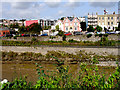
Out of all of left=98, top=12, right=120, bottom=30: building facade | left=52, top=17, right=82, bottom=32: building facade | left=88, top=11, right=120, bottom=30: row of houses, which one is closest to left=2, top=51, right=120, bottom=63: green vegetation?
left=52, top=17, right=82, bottom=32: building facade

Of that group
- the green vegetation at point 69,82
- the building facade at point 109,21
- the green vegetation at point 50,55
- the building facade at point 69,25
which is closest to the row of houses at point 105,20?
the building facade at point 109,21

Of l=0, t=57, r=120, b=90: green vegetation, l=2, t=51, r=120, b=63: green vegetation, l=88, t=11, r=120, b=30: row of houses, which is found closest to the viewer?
l=0, t=57, r=120, b=90: green vegetation

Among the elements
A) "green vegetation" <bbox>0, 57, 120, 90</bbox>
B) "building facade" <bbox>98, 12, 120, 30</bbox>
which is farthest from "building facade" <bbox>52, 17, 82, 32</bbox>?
"green vegetation" <bbox>0, 57, 120, 90</bbox>

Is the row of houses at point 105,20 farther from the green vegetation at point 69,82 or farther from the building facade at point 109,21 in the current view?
the green vegetation at point 69,82

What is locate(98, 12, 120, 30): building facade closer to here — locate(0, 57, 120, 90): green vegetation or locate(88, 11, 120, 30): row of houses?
locate(88, 11, 120, 30): row of houses

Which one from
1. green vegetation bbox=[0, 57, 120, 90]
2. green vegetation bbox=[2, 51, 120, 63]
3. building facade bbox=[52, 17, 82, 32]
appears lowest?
green vegetation bbox=[2, 51, 120, 63]

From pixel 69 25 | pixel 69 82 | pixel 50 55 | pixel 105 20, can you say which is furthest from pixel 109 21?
pixel 69 82

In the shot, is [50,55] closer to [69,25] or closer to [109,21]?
[69,25]

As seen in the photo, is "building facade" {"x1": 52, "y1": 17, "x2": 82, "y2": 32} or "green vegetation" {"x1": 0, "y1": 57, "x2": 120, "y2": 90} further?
"building facade" {"x1": 52, "y1": 17, "x2": 82, "y2": 32}

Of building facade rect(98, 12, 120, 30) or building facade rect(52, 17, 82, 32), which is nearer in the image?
building facade rect(52, 17, 82, 32)

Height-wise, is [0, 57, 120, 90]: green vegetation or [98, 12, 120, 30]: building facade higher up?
[98, 12, 120, 30]: building facade

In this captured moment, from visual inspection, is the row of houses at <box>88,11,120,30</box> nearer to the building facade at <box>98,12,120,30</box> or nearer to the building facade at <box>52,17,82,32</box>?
the building facade at <box>98,12,120,30</box>

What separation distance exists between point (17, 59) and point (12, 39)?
854 cm

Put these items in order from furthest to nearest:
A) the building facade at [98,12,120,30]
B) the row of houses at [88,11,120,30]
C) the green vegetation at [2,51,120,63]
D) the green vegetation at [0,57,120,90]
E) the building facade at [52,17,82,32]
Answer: the row of houses at [88,11,120,30], the building facade at [98,12,120,30], the building facade at [52,17,82,32], the green vegetation at [2,51,120,63], the green vegetation at [0,57,120,90]
